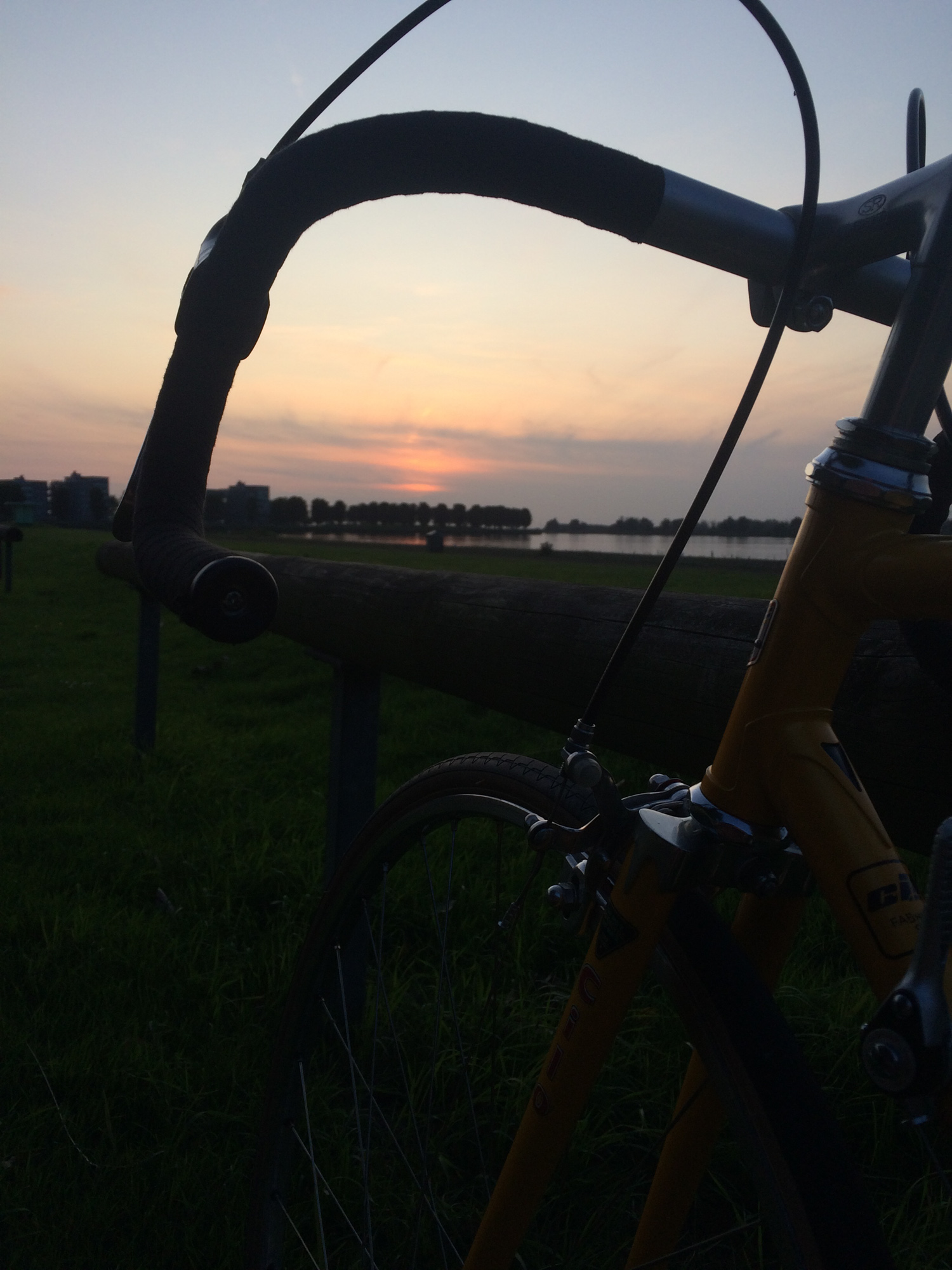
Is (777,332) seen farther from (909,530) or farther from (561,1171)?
(561,1171)

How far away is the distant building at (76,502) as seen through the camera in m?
64.1

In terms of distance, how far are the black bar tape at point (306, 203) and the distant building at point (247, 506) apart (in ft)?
208

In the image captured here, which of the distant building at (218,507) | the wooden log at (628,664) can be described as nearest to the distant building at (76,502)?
the distant building at (218,507)

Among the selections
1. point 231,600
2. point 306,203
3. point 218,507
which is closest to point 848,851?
point 231,600

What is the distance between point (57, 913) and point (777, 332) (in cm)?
262

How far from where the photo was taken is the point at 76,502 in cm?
7062

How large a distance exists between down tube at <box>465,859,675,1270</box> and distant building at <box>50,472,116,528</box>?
6802 cm

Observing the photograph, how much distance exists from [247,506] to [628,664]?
242 feet

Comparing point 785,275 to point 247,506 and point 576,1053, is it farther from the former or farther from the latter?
point 247,506

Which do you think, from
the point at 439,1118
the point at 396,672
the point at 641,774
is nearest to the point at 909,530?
the point at 396,672

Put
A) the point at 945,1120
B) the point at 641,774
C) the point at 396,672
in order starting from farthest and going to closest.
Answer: the point at 641,774 → the point at 396,672 → the point at 945,1120

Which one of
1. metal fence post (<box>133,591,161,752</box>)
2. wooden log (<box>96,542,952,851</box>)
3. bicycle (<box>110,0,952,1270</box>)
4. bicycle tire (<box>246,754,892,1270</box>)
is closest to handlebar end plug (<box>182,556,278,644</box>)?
bicycle (<box>110,0,952,1270</box>)

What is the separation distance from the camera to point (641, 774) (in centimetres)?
375

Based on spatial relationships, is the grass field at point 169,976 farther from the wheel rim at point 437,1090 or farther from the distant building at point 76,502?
the distant building at point 76,502
